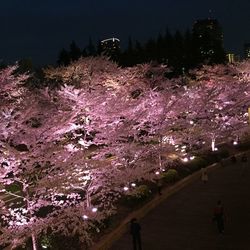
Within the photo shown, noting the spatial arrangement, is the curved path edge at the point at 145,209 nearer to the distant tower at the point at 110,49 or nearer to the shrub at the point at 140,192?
Result: the shrub at the point at 140,192

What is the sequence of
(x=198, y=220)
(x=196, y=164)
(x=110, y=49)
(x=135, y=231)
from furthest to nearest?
(x=110, y=49) → (x=196, y=164) → (x=198, y=220) → (x=135, y=231)

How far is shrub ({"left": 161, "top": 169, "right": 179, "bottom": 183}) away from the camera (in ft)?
86.0

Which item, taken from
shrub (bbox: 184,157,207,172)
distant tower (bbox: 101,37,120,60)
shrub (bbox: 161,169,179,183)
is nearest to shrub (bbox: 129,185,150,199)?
shrub (bbox: 161,169,179,183)

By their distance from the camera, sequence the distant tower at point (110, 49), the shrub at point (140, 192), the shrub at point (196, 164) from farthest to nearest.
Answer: the distant tower at point (110, 49) → the shrub at point (196, 164) → the shrub at point (140, 192)

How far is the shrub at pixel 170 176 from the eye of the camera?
86.0 feet

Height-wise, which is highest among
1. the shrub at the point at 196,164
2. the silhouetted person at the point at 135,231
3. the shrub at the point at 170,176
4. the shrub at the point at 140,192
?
the silhouetted person at the point at 135,231

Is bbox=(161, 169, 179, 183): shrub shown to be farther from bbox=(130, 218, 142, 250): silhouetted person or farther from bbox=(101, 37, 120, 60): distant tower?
bbox=(101, 37, 120, 60): distant tower

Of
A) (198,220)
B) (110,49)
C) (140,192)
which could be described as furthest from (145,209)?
(110,49)

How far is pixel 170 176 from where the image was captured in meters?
26.5

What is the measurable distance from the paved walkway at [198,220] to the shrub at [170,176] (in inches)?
35.8

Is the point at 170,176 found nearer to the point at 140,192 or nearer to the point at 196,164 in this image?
the point at 196,164

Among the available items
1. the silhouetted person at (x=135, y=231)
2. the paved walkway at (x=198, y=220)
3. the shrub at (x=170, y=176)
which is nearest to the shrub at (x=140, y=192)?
the paved walkway at (x=198, y=220)

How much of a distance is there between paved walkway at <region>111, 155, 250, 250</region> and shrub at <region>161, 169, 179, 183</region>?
91 centimetres

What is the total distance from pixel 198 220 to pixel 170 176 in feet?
20.9
